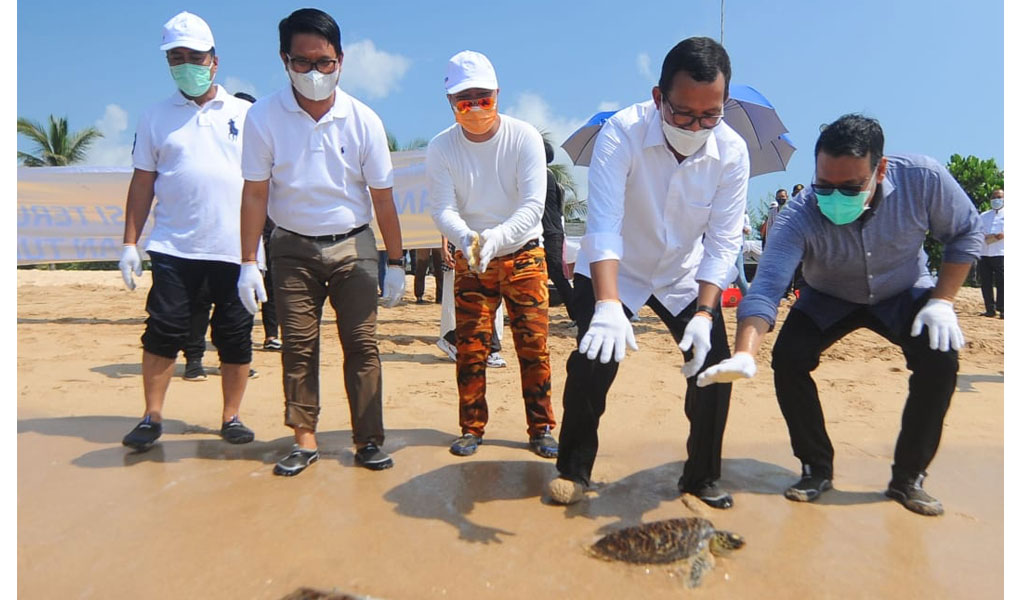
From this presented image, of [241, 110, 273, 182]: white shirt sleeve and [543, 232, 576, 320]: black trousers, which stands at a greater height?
[241, 110, 273, 182]: white shirt sleeve

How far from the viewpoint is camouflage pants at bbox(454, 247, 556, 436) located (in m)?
3.23

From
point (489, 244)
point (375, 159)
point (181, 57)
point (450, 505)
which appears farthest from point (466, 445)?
point (181, 57)

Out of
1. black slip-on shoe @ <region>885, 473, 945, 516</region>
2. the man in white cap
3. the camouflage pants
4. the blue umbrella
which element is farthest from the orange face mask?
the blue umbrella

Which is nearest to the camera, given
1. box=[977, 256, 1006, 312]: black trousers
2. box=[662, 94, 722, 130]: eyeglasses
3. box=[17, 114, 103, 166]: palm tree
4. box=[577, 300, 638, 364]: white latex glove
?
box=[577, 300, 638, 364]: white latex glove

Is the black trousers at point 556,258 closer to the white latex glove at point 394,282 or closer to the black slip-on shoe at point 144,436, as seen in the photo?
the white latex glove at point 394,282

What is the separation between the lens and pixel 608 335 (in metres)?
2.36

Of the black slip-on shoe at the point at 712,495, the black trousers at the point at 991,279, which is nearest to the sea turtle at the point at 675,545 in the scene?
the black slip-on shoe at the point at 712,495

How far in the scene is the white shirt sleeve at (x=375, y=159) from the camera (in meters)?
3.10

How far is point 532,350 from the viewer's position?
10.8 ft

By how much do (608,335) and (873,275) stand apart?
1.26m

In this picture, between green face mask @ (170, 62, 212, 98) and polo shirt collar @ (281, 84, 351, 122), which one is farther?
green face mask @ (170, 62, 212, 98)

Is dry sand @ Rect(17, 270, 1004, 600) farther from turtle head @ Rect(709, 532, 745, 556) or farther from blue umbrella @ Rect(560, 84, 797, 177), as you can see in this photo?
blue umbrella @ Rect(560, 84, 797, 177)

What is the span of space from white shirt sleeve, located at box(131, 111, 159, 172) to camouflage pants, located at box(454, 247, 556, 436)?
1638 millimetres

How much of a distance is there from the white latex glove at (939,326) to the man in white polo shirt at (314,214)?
2.30 m
